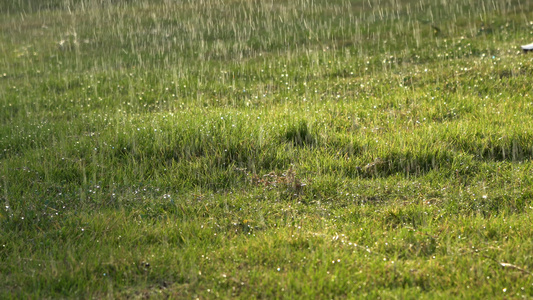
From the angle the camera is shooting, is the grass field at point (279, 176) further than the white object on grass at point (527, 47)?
No

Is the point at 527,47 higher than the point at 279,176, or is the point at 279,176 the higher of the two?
the point at 527,47

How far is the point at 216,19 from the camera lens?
1526cm

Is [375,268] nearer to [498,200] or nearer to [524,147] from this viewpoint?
[498,200]

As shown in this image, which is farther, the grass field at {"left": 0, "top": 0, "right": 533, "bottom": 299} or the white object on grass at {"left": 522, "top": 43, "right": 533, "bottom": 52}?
the white object on grass at {"left": 522, "top": 43, "right": 533, "bottom": 52}

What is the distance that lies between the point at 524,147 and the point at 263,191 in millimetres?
A: 2676

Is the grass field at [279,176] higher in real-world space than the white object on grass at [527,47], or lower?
lower

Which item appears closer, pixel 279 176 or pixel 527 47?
pixel 279 176

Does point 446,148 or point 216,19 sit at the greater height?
point 216,19

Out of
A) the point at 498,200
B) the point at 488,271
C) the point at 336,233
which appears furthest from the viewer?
the point at 498,200

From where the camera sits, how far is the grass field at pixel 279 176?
10.6ft

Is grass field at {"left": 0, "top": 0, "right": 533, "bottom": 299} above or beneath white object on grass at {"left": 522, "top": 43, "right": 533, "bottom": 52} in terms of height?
beneath

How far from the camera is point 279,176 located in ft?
15.8

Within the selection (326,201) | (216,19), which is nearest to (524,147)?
(326,201)

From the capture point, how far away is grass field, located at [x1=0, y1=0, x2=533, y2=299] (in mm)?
3244
